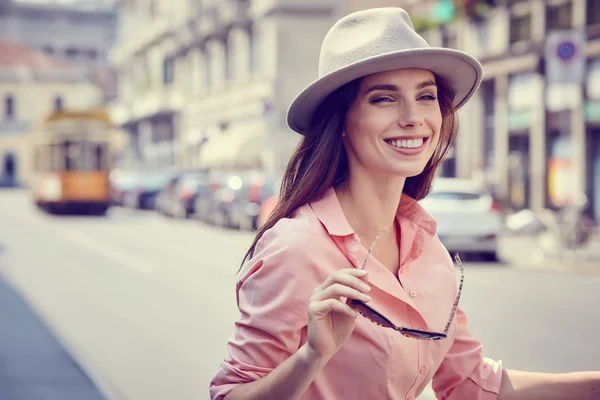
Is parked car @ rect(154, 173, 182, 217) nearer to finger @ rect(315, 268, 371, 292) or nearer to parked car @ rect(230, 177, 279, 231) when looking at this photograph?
parked car @ rect(230, 177, 279, 231)

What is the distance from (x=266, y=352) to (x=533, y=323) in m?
8.97

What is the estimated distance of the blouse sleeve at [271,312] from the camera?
7.86 ft

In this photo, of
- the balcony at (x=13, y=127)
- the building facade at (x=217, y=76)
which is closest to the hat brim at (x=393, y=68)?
the building facade at (x=217, y=76)

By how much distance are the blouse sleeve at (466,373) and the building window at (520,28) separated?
28463 millimetres

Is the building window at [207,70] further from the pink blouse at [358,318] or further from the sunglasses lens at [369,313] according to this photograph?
the sunglasses lens at [369,313]

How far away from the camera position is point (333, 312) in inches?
88.6

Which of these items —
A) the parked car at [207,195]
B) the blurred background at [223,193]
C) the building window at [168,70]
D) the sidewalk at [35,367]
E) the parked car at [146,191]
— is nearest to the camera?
the sidewalk at [35,367]

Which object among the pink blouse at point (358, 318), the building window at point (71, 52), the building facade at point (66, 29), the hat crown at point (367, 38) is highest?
the building facade at point (66, 29)

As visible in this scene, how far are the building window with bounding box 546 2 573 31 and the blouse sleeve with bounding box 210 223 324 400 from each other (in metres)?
27.2

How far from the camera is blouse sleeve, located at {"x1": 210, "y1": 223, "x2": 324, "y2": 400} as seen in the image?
2.39 m

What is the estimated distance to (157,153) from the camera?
6303 cm

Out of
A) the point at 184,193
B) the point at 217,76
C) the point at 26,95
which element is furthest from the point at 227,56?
the point at 26,95

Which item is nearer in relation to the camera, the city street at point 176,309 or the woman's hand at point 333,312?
the woman's hand at point 333,312

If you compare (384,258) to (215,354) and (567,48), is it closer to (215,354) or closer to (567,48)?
(215,354)
